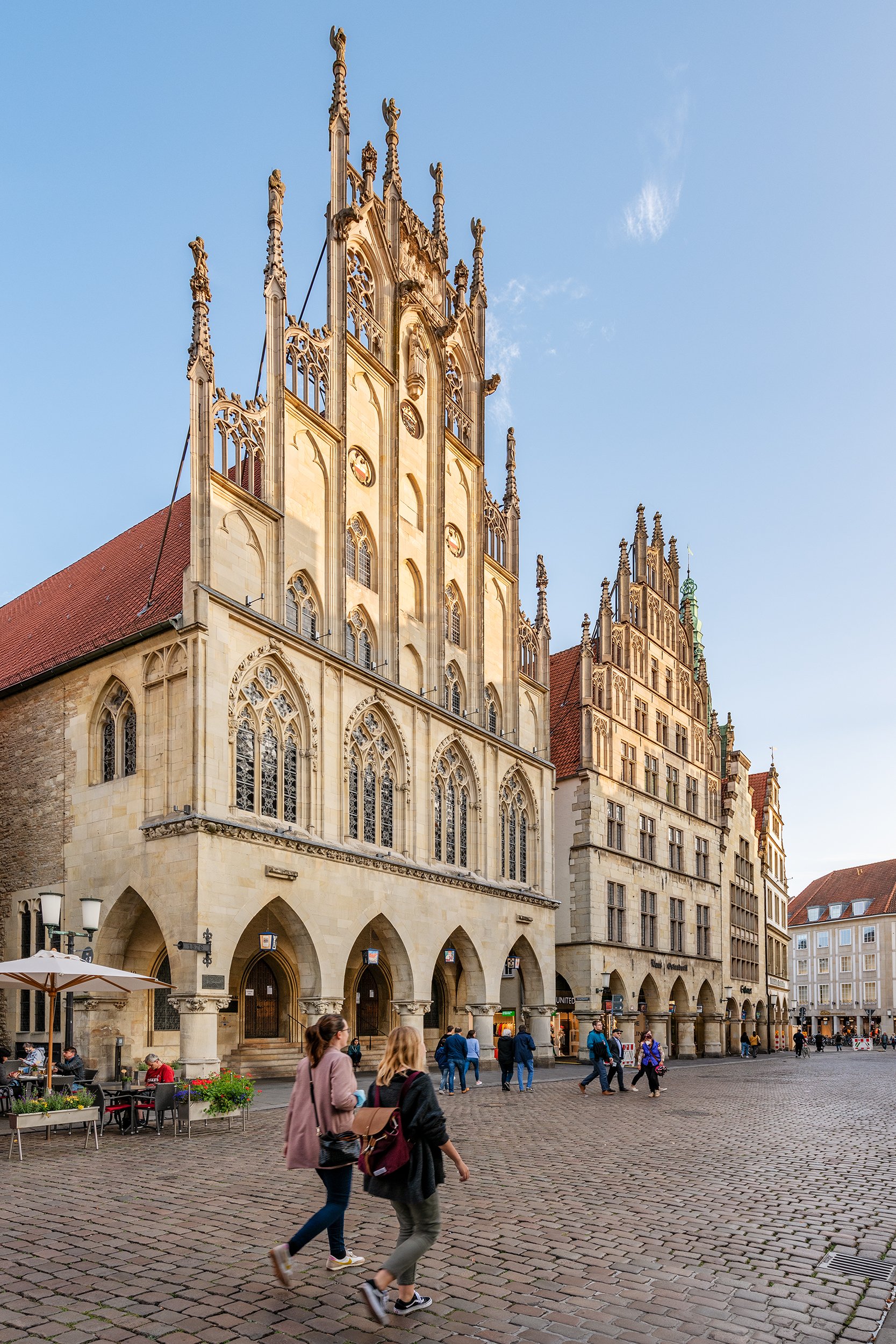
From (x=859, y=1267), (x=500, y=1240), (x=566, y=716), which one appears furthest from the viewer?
(x=566, y=716)

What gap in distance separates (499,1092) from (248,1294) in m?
17.6

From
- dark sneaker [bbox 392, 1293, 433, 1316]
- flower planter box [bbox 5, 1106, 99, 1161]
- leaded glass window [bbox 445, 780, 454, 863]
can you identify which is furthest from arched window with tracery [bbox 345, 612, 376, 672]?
dark sneaker [bbox 392, 1293, 433, 1316]

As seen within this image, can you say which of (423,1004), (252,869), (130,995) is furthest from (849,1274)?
(423,1004)

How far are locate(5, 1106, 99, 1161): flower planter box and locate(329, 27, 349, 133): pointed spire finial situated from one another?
2479 centimetres

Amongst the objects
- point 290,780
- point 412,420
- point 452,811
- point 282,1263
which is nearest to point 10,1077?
point 290,780

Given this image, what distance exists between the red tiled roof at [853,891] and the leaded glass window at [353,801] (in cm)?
7621

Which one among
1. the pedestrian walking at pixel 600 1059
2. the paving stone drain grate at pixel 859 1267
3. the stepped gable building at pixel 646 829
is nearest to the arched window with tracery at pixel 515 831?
the stepped gable building at pixel 646 829

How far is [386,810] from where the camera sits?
27.8 meters

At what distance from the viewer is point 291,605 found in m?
25.3

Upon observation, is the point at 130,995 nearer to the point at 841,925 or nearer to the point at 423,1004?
the point at 423,1004

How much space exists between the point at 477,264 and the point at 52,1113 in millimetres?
30303

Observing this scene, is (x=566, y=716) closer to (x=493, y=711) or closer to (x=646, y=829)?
(x=646, y=829)

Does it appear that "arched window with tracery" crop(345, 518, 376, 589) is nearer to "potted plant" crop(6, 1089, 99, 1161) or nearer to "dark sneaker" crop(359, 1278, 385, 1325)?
"potted plant" crop(6, 1089, 99, 1161)

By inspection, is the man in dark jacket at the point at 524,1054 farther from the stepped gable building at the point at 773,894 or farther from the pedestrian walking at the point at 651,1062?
the stepped gable building at the point at 773,894
